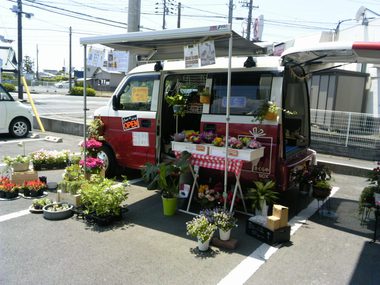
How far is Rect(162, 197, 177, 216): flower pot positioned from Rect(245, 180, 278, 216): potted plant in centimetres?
103

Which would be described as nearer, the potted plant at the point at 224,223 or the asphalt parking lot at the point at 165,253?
the asphalt parking lot at the point at 165,253

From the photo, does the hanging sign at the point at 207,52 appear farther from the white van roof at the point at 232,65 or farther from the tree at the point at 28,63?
the tree at the point at 28,63

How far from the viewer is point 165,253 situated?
366 cm

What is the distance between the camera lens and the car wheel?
10.2 m

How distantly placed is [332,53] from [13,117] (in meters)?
9.14

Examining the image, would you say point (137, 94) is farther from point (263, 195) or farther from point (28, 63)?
point (28, 63)

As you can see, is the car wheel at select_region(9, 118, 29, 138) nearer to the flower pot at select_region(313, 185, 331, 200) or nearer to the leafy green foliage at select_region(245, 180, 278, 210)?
the leafy green foliage at select_region(245, 180, 278, 210)

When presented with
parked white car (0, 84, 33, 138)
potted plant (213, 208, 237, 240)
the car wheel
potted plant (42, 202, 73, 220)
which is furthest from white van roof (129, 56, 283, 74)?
the car wheel

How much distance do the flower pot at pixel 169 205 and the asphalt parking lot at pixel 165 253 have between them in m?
0.11

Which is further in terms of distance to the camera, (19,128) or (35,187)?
(19,128)

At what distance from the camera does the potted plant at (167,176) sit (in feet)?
15.1

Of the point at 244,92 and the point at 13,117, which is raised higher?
the point at 244,92

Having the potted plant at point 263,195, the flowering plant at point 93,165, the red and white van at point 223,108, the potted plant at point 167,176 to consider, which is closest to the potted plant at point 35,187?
the flowering plant at point 93,165

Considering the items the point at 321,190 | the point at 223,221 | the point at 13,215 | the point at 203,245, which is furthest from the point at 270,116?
the point at 13,215
